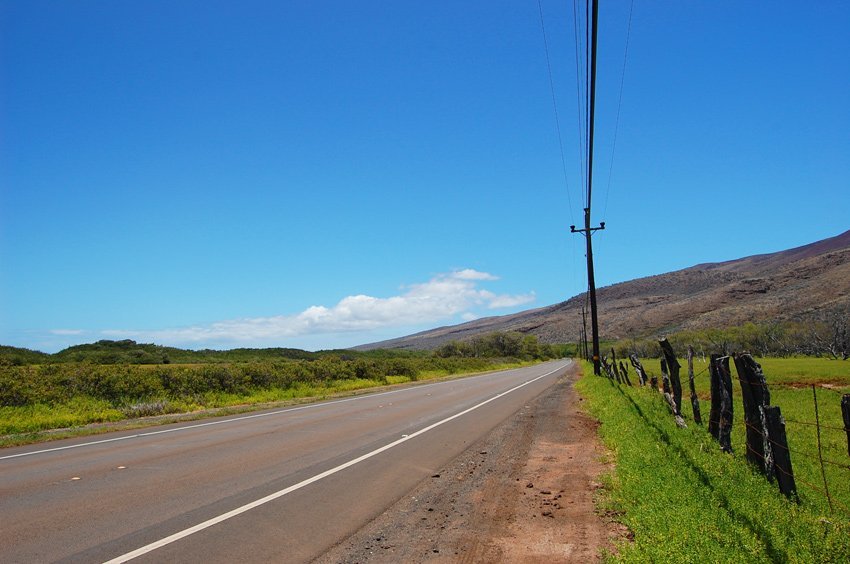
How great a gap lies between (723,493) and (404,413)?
12490 millimetres

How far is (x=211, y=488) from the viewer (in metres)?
7.92

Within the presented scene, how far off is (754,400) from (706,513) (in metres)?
3.45

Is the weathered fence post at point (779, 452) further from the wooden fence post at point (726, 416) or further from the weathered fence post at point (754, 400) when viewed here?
the wooden fence post at point (726, 416)

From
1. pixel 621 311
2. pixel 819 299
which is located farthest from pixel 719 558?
pixel 621 311

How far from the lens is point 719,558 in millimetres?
4660

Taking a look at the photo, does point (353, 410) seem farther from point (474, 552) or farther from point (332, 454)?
point (474, 552)

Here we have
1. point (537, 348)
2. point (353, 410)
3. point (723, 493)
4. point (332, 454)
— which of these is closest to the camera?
point (723, 493)

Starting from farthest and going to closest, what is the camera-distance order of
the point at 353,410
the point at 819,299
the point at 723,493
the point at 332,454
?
the point at 819,299 < the point at 353,410 < the point at 332,454 < the point at 723,493

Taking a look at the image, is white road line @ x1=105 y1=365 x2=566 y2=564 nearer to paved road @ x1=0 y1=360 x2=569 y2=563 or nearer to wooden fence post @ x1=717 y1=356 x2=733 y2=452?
paved road @ x1=0 y1=360 x2=569 y2=563

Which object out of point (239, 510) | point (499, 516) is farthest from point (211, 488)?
point (499, 516)

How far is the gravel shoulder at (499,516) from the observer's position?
5.42 metres

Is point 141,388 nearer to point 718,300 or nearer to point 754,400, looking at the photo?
point 754,400

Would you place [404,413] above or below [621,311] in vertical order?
below

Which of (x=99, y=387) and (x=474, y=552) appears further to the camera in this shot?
(x=99, y=387)
